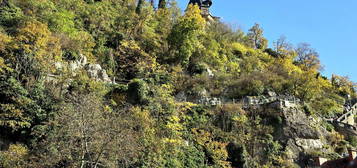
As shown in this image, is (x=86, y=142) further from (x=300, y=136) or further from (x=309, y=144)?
(x=309, y=144)

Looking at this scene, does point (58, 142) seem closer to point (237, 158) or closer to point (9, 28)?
point (237, 158)

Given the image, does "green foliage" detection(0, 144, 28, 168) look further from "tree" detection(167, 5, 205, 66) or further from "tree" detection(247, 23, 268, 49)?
"tree" detection(247, 23, 268, 49)

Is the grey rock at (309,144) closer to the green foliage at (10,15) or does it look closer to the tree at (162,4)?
the green foliage at (10,15)

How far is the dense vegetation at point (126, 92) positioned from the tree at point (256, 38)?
1355cm

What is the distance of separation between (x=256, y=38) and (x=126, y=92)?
3864 cm

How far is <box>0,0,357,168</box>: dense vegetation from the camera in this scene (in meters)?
18.2

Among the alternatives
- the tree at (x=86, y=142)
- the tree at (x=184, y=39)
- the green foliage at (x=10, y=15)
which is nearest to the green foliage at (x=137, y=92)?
the tree at (x=86, y=142)

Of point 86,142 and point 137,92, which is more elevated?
point 137,92

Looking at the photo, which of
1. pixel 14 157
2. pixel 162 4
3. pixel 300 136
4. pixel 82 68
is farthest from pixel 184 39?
pixel 14 157

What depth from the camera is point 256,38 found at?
59.0m

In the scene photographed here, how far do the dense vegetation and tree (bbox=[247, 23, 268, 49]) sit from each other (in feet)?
44.4

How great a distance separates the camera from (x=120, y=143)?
17688 millimetres

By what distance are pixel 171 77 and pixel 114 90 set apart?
750 cm

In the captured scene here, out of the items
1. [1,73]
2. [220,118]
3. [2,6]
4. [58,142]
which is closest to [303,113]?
[220,118]
